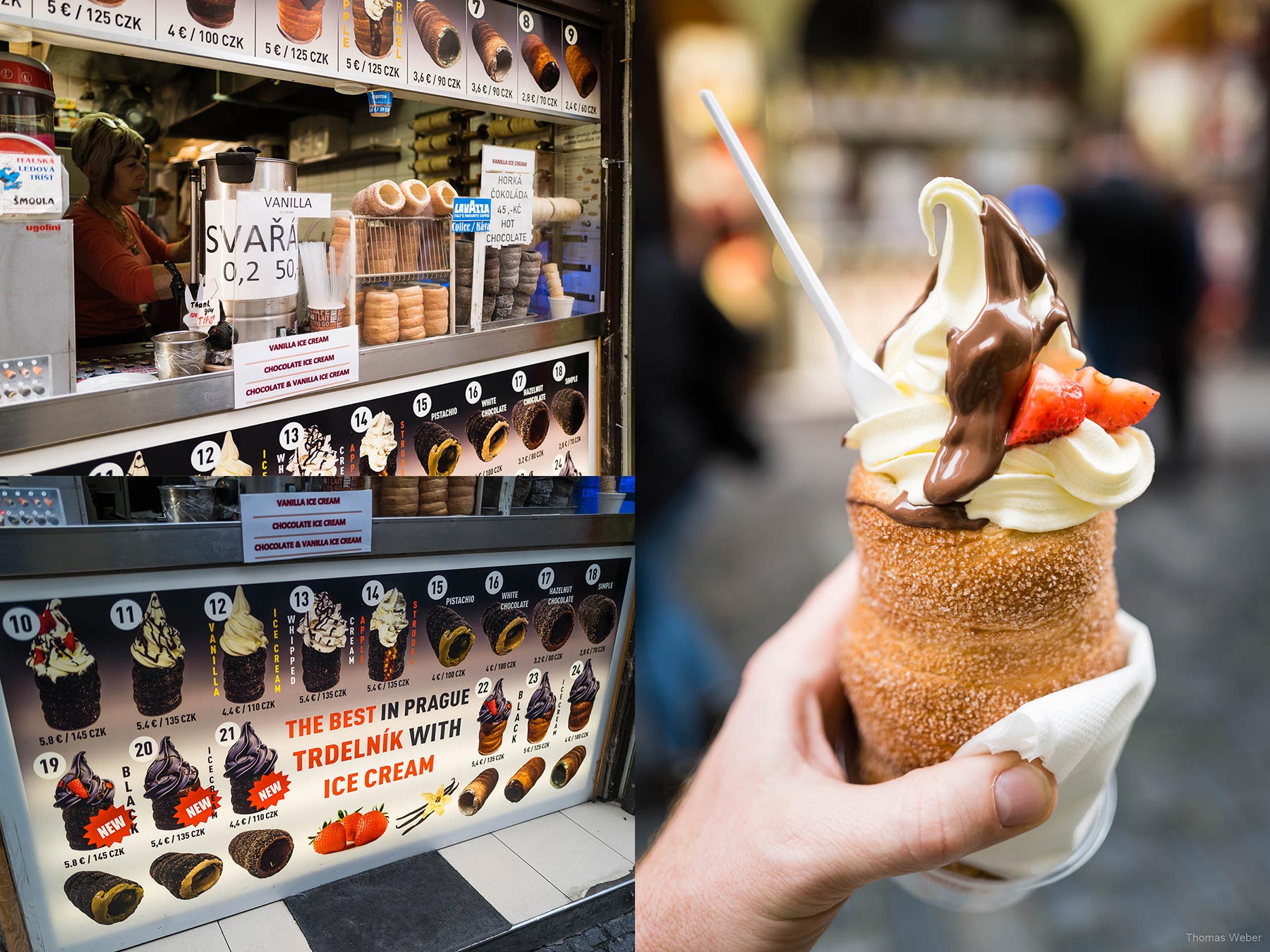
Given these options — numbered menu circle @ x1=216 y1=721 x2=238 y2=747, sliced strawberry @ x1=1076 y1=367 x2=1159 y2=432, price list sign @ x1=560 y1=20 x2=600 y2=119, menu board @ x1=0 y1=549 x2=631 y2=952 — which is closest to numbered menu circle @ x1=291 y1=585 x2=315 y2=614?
menu board @ x1=0 y1=549 x2=631 y2=952

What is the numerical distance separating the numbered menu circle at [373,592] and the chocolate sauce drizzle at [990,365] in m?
0.86

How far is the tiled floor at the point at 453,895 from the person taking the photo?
1448 millimetres

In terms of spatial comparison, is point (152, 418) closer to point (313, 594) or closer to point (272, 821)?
point (313, 594)

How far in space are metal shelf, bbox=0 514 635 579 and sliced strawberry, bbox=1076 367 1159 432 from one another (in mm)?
781

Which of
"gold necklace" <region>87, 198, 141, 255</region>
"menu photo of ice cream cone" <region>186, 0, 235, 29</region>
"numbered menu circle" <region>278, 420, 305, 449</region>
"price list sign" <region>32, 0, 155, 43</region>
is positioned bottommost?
"numbered menu circle" <region>278, 420, 305, 449</region>

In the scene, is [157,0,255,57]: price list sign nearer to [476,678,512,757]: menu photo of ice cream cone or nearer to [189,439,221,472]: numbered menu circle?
[189,439,221,472]: numbered menu circle

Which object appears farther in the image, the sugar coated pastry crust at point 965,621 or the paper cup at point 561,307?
the paper cup at point 561,307

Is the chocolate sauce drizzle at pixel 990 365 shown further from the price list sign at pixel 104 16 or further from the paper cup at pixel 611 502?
the price list sign at pixel 104 16

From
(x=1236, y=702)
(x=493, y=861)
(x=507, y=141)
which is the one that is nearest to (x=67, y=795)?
(x=493, y=861)

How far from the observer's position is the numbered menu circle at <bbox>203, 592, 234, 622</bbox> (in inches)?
51.7

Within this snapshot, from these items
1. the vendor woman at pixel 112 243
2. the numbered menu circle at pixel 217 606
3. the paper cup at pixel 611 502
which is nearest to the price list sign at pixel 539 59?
the vendor woman at pixel 112 243

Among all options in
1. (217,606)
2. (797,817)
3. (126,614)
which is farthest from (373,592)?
(797,817)

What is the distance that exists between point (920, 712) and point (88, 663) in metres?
1.14

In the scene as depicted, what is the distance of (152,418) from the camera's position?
3.40 feet
